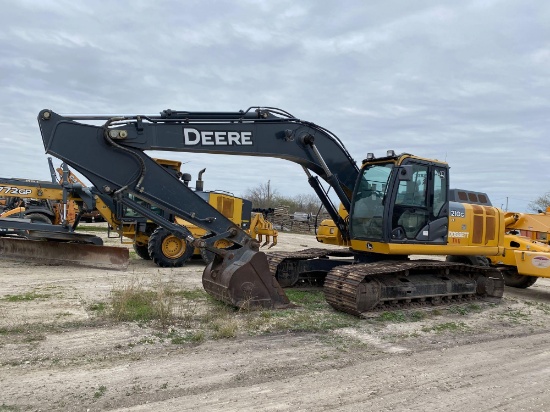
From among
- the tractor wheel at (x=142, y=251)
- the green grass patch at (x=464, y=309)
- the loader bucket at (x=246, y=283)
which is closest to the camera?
the loader bucket at (x=246, y=283)

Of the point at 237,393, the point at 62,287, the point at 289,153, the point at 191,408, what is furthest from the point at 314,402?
the point at 62,287

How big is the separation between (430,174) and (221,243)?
3.82 meters

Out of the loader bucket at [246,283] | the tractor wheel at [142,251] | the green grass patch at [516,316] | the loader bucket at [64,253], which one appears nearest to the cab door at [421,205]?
the green grass patch at [516,316]

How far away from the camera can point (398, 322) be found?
7367 mm

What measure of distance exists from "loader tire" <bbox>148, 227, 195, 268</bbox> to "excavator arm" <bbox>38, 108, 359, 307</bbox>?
538cm

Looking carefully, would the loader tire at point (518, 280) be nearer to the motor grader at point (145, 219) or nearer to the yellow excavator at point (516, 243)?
the yellow excavator at point (516, 243)

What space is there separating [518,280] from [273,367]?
8.93 m

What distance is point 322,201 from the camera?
9.12m

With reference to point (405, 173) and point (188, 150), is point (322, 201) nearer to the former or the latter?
point (405, 173)

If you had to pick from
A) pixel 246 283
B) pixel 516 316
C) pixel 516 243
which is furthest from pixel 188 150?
pixel 516 243

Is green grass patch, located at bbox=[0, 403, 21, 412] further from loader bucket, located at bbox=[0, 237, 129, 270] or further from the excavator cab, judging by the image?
loader bucket, located at bbox=[0, 237, 129, 270]

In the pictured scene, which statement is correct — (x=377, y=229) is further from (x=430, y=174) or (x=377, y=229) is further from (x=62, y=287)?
(x=62, y=287)

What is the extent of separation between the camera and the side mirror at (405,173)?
796cm

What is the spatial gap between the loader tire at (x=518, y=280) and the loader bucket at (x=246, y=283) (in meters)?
6.86
